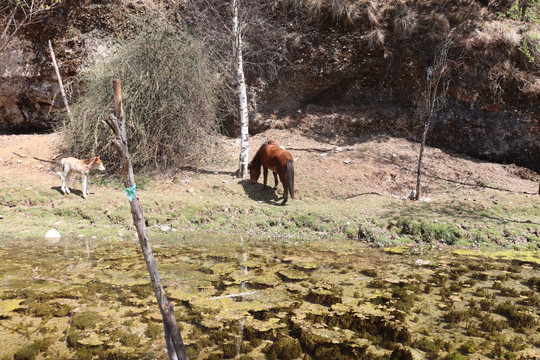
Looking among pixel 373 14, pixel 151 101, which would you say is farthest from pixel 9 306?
pixel 373 14

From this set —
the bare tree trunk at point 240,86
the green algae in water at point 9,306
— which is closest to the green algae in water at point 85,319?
the green algae in water at point 9,306

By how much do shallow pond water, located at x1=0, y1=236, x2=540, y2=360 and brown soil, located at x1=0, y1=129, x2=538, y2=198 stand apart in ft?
12.5

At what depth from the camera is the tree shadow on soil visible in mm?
9623

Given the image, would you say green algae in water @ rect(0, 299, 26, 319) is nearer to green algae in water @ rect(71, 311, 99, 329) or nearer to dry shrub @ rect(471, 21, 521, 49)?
green algae in water @ rect(71, 311, 99, 329)

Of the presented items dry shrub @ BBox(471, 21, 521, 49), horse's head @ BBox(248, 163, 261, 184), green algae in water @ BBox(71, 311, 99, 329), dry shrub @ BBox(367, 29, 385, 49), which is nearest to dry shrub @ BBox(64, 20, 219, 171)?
horse's head @ BBox(248, 163, 261, 184)

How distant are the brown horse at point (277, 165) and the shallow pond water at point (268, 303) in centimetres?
261

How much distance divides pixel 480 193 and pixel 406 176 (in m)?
1.93

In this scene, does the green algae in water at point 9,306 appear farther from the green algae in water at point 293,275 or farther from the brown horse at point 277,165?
the brown horse at point 277,165

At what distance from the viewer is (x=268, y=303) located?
4.61 meters

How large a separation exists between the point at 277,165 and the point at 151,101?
3803 mm

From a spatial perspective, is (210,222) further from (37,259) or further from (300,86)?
(300,86)

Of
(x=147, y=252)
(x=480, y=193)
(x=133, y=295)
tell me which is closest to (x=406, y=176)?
(x=480, y=193)

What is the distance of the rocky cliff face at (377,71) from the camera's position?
40.1 ft

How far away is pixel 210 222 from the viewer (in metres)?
8.40
